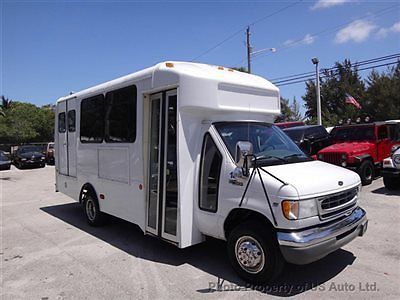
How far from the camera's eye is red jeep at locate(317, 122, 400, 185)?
10602 millimetres

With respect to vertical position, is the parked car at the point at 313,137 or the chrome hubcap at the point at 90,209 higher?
the parked car at the point at 313,137

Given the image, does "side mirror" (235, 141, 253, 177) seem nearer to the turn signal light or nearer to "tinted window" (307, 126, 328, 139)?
the turn signal light

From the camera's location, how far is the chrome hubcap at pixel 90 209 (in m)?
7.36

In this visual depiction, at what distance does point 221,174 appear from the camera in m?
4.66

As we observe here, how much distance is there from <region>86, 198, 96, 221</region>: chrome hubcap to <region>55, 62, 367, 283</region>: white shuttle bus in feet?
2.95

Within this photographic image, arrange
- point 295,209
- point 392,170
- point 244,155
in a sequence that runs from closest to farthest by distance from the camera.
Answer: point 295,209 < point 244,155 < point 392,170

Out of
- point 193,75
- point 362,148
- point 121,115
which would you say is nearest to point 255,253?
point 193,75

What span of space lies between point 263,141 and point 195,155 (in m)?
1.05

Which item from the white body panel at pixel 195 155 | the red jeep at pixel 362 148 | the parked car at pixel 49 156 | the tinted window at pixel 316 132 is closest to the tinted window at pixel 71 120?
the white body panel at pixel 195 155

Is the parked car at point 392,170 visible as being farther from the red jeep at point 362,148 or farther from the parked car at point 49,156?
the parked car at point 49,156

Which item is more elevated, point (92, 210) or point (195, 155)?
point (195, 155)

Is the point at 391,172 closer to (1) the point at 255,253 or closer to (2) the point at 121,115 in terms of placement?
(1) the point at 255,253

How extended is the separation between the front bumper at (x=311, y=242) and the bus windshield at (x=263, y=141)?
3.34 feet

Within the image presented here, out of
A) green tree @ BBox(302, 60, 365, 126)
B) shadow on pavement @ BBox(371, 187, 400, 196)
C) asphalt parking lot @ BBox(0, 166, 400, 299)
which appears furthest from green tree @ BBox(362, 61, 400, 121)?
asphalt parking lot @ BBox(0, 166, 400, 299)
